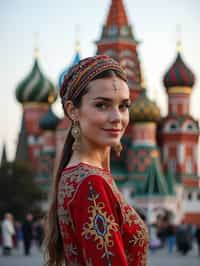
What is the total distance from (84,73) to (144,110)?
47.0 metres

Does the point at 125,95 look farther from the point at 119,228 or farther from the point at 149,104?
the point at 149,104

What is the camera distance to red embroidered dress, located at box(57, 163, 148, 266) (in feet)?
9.06

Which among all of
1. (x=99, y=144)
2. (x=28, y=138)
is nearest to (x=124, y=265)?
(x=99, y=144)

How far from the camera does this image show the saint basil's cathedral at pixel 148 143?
4909 cm

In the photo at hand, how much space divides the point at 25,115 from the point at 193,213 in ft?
48.2

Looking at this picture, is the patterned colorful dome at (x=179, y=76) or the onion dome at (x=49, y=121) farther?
the onion dome at (x=49, y=121)

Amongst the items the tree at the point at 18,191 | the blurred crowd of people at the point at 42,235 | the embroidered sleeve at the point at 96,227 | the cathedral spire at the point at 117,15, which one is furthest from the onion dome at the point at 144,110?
the embroidered sleeve at the point at 96,227

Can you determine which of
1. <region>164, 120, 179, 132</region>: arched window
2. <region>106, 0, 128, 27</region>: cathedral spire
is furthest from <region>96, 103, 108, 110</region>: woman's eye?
<region>106, 0, 128, 27</region>: cathedral spire

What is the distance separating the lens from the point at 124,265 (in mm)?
2754

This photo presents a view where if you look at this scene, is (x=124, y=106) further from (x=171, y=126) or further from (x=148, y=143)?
(x=171, y=126)

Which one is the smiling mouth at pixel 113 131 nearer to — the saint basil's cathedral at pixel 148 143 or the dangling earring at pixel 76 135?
the dangling earring at pixel 76 135

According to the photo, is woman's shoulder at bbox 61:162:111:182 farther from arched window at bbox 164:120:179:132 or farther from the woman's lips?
arched window at bbox 164:120:179:132

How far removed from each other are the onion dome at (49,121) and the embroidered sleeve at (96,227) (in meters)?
52.1

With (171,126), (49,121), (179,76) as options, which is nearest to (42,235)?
(171,126)
